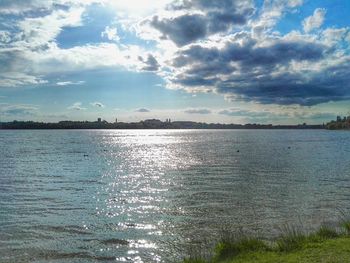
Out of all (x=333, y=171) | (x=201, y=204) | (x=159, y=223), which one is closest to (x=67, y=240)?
(x=159, y=223)

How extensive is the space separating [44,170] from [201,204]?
33055mm

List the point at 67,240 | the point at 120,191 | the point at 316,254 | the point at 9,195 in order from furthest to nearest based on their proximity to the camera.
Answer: the point at 120,191 < the point at 9,195 < the point at 67,240 < the point at 316,254

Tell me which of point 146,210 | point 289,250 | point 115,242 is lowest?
point 146,210

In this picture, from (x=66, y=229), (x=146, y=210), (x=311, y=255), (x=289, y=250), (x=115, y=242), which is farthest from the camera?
Result: (x=146, y=210)

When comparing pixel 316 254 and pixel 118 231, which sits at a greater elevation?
pixel 316 254

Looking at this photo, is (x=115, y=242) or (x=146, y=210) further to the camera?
(x=146, y=210)

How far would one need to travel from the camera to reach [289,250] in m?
14.6

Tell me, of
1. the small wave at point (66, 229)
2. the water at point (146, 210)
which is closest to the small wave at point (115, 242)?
the water at point (146, 210)

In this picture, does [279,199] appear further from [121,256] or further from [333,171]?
[333,171]

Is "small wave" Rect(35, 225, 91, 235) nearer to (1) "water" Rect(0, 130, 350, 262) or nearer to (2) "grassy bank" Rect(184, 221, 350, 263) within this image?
(1) "water" Rect(0, 130, 350, 262)

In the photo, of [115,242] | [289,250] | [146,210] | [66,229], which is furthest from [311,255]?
[146,210]

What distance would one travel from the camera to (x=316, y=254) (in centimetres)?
1320

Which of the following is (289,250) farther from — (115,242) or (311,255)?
(115,242)

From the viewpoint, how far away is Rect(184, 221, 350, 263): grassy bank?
12859 mm
